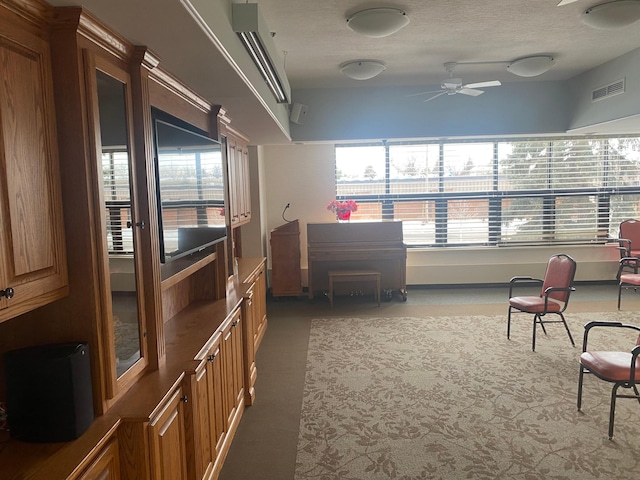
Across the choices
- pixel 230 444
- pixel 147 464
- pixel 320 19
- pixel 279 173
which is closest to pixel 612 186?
pixel 279 173

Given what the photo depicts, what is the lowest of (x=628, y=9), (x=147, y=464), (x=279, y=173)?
(x=147, y=464)

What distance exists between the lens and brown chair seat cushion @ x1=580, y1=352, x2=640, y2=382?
2789 mm

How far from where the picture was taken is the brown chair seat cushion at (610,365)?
9.15ft

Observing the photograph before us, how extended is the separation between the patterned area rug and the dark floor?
12 centimetres

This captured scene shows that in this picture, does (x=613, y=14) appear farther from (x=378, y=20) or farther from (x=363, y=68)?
(x=363, y=68)

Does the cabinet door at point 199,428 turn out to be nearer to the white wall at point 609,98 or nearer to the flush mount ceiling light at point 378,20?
the flush mount ceiling light at point 378,20

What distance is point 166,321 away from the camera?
9.15 ft

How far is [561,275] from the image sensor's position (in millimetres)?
4461

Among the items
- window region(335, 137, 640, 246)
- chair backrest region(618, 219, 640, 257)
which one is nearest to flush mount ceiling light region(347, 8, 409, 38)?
window region(335, 137, 640, 246)

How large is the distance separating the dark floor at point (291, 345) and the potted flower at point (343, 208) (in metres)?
1.18

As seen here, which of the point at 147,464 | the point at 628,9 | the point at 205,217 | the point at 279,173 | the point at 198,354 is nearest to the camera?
the point at 147,464

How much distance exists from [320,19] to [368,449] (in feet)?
9.99

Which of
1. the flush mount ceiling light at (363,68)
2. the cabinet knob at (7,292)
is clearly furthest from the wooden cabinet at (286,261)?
the cabinet knob at (7,292)

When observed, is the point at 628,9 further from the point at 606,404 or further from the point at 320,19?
the point at 606,404
